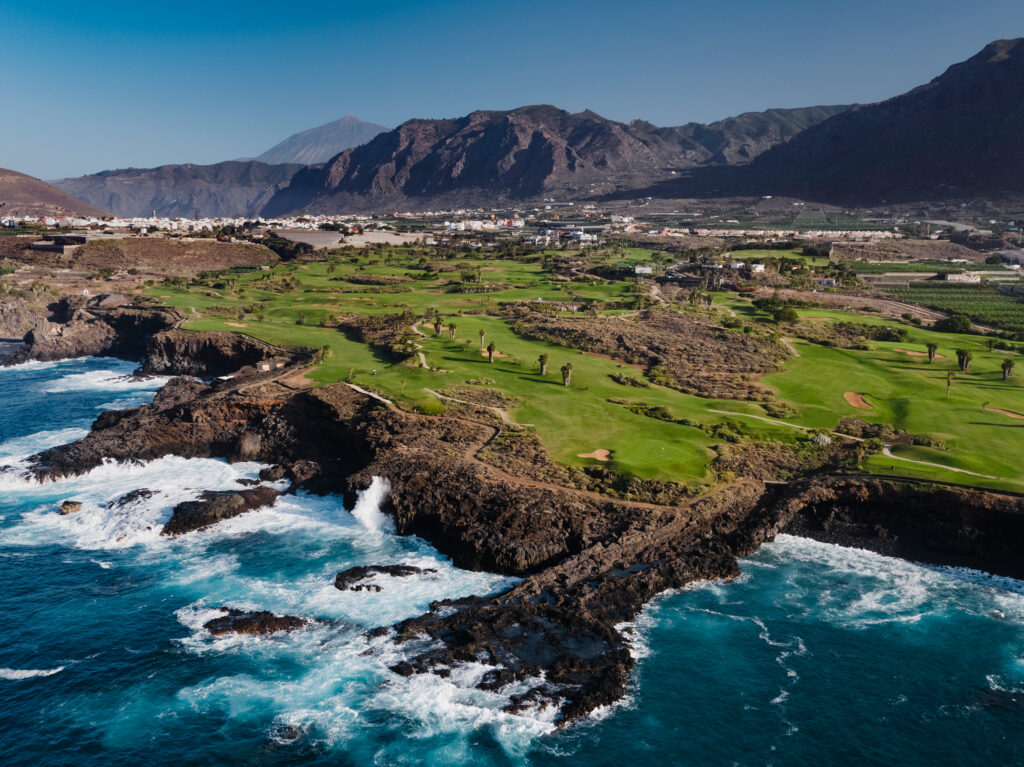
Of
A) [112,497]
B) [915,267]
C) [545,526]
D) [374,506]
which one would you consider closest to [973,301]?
[915,267]

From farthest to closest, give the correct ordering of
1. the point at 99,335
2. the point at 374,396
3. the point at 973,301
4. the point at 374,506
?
the point at 973,301
the point at 99,335
the point at 374,396
the point at 374,506

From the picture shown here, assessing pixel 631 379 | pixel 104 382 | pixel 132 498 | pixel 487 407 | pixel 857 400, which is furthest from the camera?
pixel 104 382

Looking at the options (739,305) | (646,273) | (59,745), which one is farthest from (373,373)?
(646,273)

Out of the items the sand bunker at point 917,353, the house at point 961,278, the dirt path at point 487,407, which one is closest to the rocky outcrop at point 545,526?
the dirt path at point 487,407

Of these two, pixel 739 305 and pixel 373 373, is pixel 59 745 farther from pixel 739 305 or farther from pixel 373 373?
pixel 739 305

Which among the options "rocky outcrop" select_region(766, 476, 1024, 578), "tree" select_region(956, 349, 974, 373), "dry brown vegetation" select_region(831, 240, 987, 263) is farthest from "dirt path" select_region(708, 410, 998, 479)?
"dry brown vegetation" select_region(831, 240, 987, 263)

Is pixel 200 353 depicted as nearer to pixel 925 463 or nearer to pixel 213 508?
pixel 213 508
